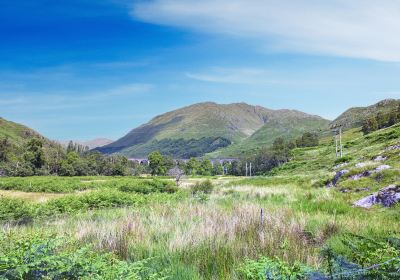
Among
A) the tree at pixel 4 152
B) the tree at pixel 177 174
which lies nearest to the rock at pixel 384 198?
the tree at pixel 177 174

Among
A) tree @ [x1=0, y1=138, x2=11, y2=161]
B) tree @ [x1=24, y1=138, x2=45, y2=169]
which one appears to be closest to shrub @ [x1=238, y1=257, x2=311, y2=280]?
tree @ [x1=24, y1=138, x2=45, y2=169]

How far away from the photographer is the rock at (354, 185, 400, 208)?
42.7 feet

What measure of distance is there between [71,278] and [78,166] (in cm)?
12221

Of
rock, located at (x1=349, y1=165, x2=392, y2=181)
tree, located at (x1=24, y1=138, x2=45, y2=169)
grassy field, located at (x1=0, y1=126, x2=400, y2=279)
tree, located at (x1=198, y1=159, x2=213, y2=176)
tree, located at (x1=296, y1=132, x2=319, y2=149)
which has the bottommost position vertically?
tree, located at (x1=198, y1=159, x2=213, y2=176)

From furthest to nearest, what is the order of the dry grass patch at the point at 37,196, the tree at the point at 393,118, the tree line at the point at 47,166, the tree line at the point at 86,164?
the tree line at the point at 86,164
the tree line at the point at 47,166
the tree at the point at 393,118
the dry grass patch at the point at 37,196

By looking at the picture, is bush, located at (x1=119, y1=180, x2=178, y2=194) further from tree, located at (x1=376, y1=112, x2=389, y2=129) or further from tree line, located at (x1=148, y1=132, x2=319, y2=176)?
tree, located at (x1=376, y1=112, x2=389, y2=129)

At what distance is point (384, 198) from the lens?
13445 mm

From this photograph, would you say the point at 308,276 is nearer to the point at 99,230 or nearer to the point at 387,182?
the point at 99,230

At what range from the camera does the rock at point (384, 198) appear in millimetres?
13000

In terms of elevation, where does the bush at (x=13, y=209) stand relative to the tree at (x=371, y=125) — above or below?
below

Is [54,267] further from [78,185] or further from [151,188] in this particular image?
[78,185]

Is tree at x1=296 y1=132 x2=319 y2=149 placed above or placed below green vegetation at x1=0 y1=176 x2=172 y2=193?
above

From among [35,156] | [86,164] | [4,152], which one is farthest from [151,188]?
[4,152]

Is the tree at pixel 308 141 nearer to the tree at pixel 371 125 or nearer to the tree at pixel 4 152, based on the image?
the tree at pixel 371 125
